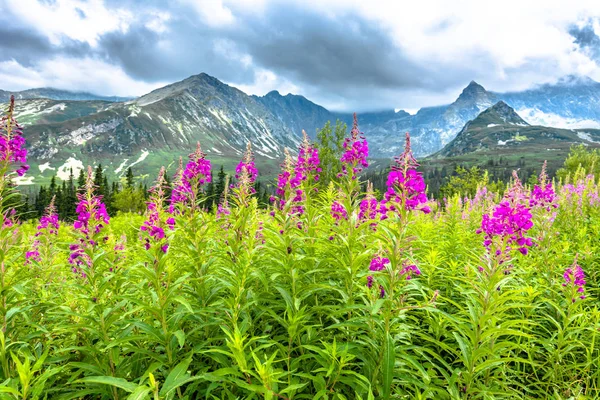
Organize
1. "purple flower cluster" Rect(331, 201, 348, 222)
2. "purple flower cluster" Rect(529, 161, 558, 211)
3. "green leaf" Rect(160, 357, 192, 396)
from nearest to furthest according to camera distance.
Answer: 1. "green leaf" Rect(160, 357, 192, 396)
2. "purple flower cluster" Rect(331, 201, 348, 222)
3. "purple flower cluster" Rect(529, 161, 558, 211)

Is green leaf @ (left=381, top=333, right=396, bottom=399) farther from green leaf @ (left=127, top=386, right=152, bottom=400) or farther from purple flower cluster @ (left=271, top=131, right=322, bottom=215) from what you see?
purple flower cluster @ (left=271, top=131, right=322, bottom=215)

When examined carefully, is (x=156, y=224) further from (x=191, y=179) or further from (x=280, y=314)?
(x=280, y=314)

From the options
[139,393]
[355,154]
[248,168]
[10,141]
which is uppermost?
[10,141]

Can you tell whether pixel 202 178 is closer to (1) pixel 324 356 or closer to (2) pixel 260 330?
(2) pixel 260 330

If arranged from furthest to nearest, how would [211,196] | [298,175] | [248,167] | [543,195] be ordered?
[543,195], [298,175], [248,167], [211,196]

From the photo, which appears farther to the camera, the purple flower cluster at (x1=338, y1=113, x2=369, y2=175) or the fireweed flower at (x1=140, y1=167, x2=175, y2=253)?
the purple flower cluster at (x1=338, y1=113, x2=369, y2=175)

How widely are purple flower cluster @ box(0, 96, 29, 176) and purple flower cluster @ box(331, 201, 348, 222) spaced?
16.8 feet

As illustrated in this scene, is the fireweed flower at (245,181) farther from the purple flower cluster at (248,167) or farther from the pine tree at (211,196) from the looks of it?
the pine tree at (211,196)

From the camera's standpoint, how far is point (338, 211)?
6.21m

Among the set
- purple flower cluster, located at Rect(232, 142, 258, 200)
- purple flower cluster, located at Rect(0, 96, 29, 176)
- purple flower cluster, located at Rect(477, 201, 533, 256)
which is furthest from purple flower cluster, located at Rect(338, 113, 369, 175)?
purple flower cluster, located at Rect(0, 96, 29, 176)

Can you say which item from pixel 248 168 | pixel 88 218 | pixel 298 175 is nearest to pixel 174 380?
pixel 88 218

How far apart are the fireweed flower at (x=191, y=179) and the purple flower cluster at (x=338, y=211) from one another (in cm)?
263

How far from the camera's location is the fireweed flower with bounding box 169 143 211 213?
587 cm

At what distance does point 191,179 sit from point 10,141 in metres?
2.66
